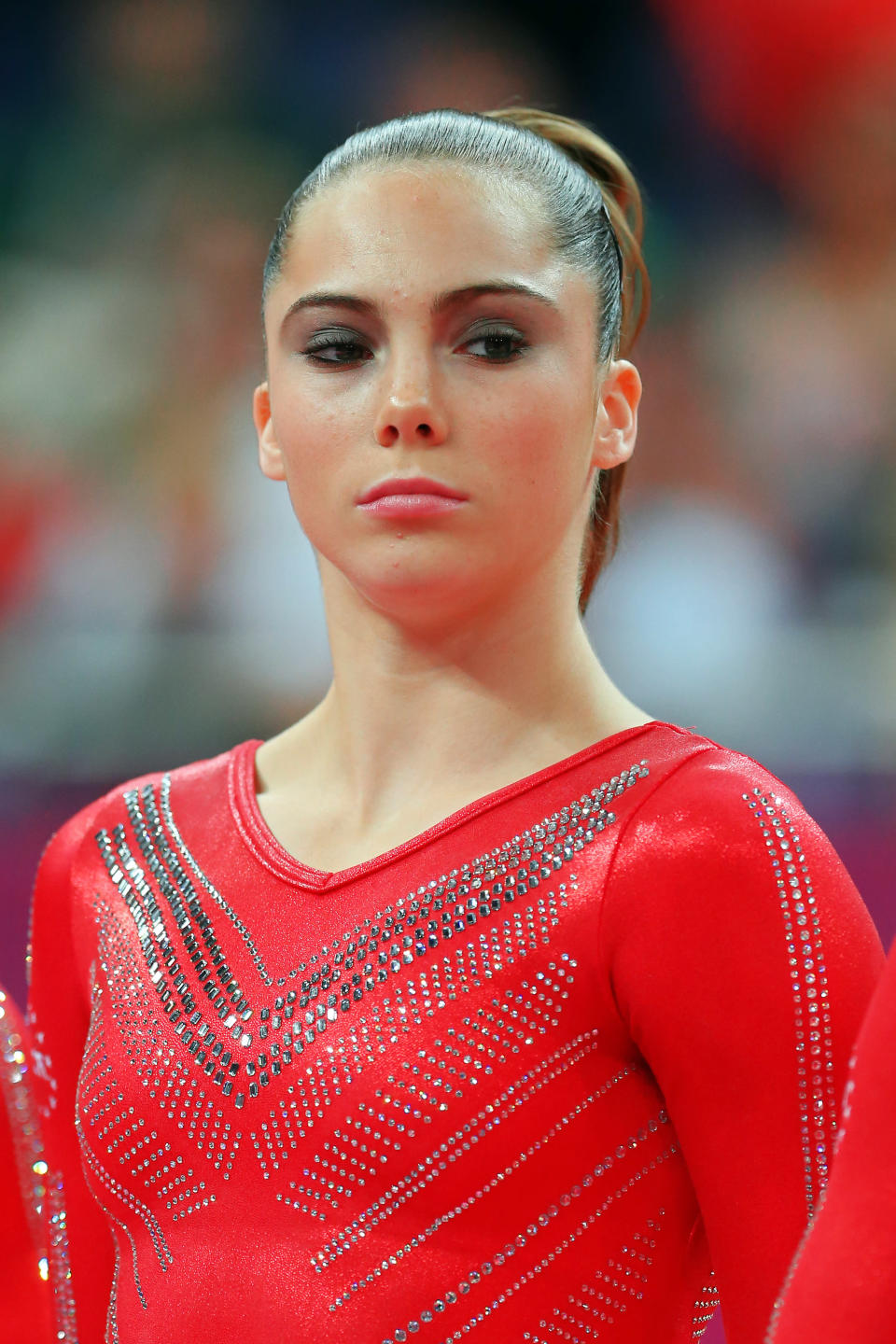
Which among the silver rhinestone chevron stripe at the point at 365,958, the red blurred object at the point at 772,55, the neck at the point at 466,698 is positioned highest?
the red blurred object at the point at 772,55

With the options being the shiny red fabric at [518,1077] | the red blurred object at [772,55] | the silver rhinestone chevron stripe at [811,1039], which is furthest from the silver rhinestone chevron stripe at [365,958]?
the red blurred object at [772,55]

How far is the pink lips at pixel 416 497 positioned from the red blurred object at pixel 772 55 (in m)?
2.28

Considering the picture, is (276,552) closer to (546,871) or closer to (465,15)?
(465,15)

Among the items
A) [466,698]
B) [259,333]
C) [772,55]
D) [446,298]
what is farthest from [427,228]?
[772,55]

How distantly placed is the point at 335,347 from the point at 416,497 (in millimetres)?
145

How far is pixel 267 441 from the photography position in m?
1.33

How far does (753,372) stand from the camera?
308cm

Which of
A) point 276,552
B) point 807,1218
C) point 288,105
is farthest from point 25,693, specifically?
point 807,1218

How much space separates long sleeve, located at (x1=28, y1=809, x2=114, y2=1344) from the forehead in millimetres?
574

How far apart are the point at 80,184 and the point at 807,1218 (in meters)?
2.69

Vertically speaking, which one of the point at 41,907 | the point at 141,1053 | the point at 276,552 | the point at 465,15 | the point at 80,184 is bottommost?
the point at 141,1053

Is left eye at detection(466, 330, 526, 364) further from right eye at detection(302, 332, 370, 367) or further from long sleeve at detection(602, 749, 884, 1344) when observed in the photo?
long sleeve at detection(602, 749, 884, 1344)

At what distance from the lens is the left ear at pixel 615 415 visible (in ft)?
4.14

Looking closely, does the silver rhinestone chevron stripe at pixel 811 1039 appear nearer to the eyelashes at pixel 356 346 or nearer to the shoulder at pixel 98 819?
the eyelashes at pixel 356 346
